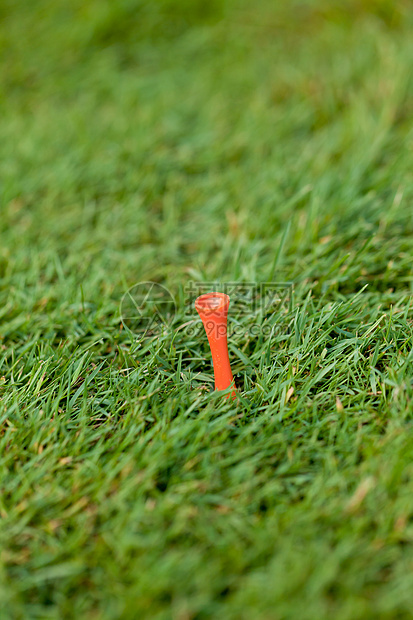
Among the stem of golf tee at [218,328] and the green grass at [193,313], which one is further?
the stem of golf tee at [218,328]

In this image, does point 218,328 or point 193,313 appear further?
point 193,313

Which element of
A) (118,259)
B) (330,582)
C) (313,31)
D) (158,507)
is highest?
(313,31)

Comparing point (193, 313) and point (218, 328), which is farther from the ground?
point (218, 328)

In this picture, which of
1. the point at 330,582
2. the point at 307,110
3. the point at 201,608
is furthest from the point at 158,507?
→ the point at 307,110

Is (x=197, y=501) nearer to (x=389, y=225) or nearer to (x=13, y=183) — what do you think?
(x=389, y=225)
